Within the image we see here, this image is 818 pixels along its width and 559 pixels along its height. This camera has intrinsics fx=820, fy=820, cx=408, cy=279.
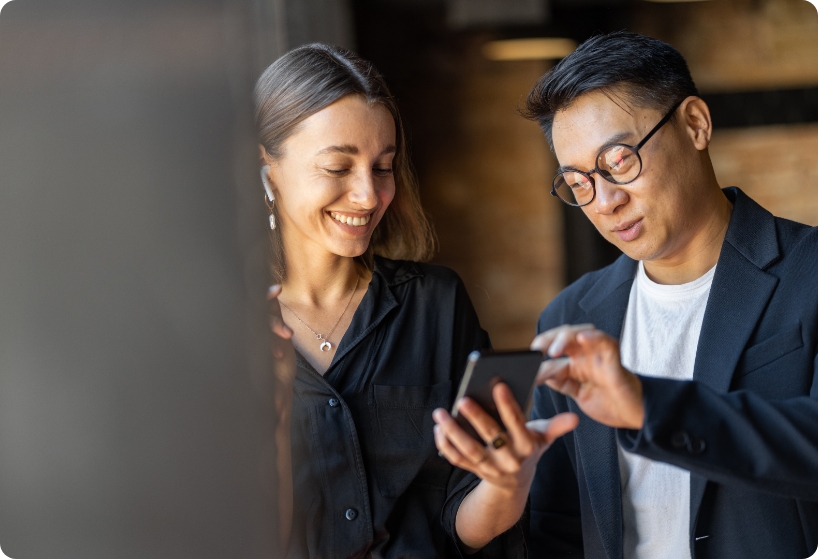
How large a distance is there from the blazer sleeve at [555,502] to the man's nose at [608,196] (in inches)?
13.6

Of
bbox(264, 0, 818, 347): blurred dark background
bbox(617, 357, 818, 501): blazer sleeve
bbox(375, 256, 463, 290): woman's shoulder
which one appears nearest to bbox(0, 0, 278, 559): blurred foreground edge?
bbox(617, 357, 818, 501): blazer sleeve

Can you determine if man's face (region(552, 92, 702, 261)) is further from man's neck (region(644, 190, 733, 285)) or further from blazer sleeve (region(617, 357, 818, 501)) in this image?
blazer sleeve (region(617, 357, 818, 501))

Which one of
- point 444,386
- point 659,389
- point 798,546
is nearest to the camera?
point 659,389

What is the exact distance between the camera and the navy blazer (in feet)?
3.84

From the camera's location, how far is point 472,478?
1481 mm

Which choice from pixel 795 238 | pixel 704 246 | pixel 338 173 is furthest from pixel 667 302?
pixel 338 173

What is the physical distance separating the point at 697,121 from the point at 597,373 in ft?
2.23

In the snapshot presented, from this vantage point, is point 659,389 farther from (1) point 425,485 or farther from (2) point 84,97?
(2) point 84,97

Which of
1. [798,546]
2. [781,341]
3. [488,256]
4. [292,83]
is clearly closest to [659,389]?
[781,341]

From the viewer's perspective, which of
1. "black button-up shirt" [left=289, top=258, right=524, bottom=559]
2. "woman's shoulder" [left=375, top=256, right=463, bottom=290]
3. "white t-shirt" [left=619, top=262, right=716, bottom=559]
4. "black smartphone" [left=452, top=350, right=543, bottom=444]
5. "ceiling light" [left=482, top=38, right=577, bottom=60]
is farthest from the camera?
"ceiling light" [left=482, top=38, right=577, bottom=60]

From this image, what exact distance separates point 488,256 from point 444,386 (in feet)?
10.6

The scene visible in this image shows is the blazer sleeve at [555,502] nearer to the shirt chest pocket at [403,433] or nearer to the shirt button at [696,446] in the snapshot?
the shirt chest pocket at [403,433]

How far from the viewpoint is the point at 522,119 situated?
14.9ft

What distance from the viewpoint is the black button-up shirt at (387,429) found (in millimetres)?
1391
